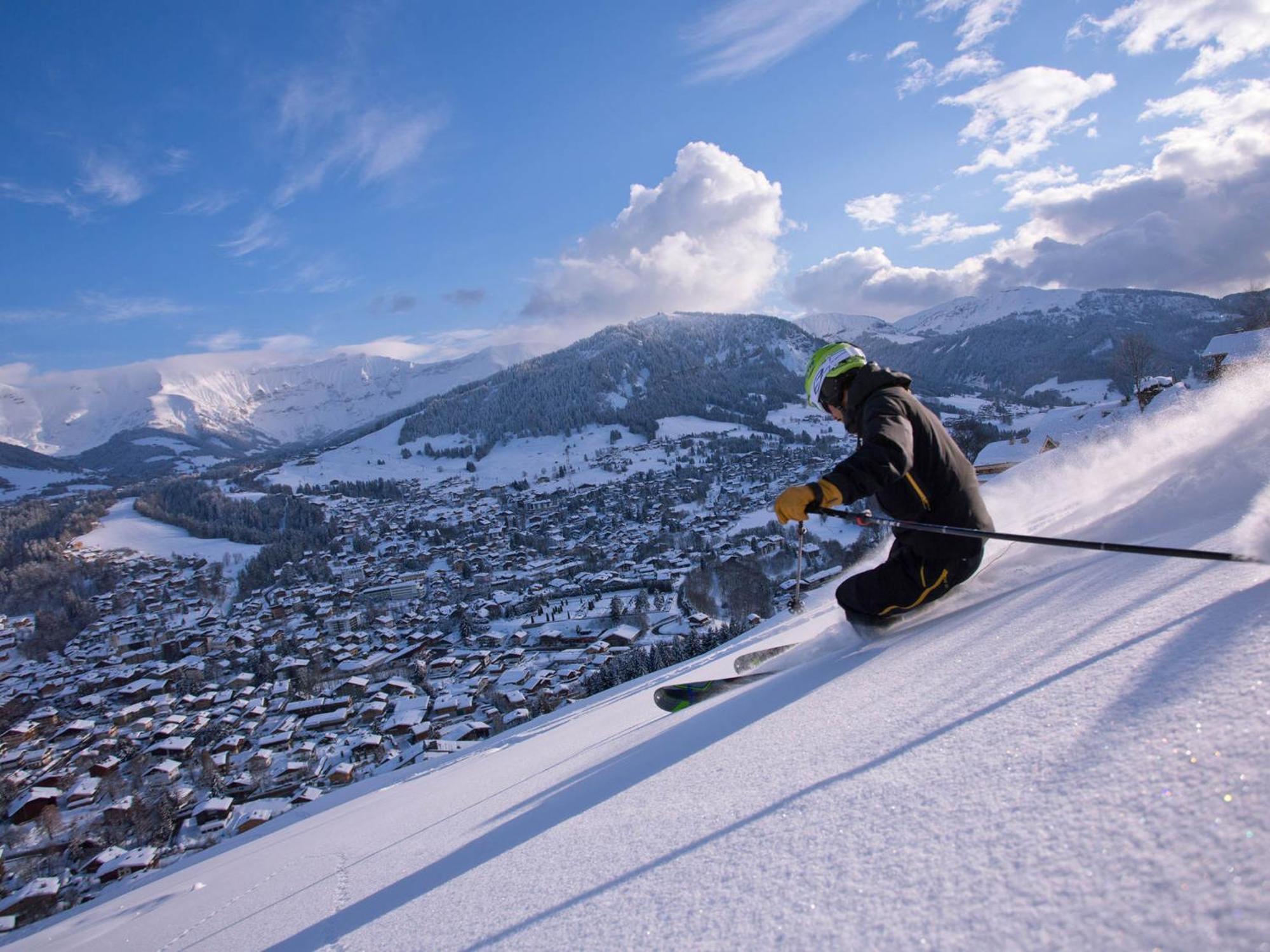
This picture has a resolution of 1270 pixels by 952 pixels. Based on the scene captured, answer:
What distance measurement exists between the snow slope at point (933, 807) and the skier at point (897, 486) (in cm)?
26

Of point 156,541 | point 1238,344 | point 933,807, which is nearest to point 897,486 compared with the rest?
point 933,807

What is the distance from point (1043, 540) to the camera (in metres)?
2.67

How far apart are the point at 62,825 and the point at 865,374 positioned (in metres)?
33.0

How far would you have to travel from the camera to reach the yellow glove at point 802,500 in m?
2.78

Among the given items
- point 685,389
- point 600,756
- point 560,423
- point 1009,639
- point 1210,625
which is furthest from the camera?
point 685,389

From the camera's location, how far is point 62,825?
871 inches

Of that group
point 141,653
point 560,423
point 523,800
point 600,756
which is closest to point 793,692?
point 600,756

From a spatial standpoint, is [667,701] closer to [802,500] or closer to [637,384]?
[802,500]

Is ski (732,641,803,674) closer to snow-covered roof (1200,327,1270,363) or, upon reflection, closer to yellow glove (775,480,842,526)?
yellow glove (775,480,842,526)

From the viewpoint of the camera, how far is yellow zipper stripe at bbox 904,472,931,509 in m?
3.17

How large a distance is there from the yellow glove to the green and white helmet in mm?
946

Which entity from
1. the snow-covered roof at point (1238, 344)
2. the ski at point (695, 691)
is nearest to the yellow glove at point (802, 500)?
the ski at point (695, 691)

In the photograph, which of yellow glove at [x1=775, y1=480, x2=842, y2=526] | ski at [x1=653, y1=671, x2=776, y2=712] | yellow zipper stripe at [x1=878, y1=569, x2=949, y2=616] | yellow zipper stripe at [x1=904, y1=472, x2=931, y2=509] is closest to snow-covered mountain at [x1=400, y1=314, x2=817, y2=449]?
ski at [x1=653, y1=671, x2=776, y2=712]

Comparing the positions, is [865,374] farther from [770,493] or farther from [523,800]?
[770,493]
